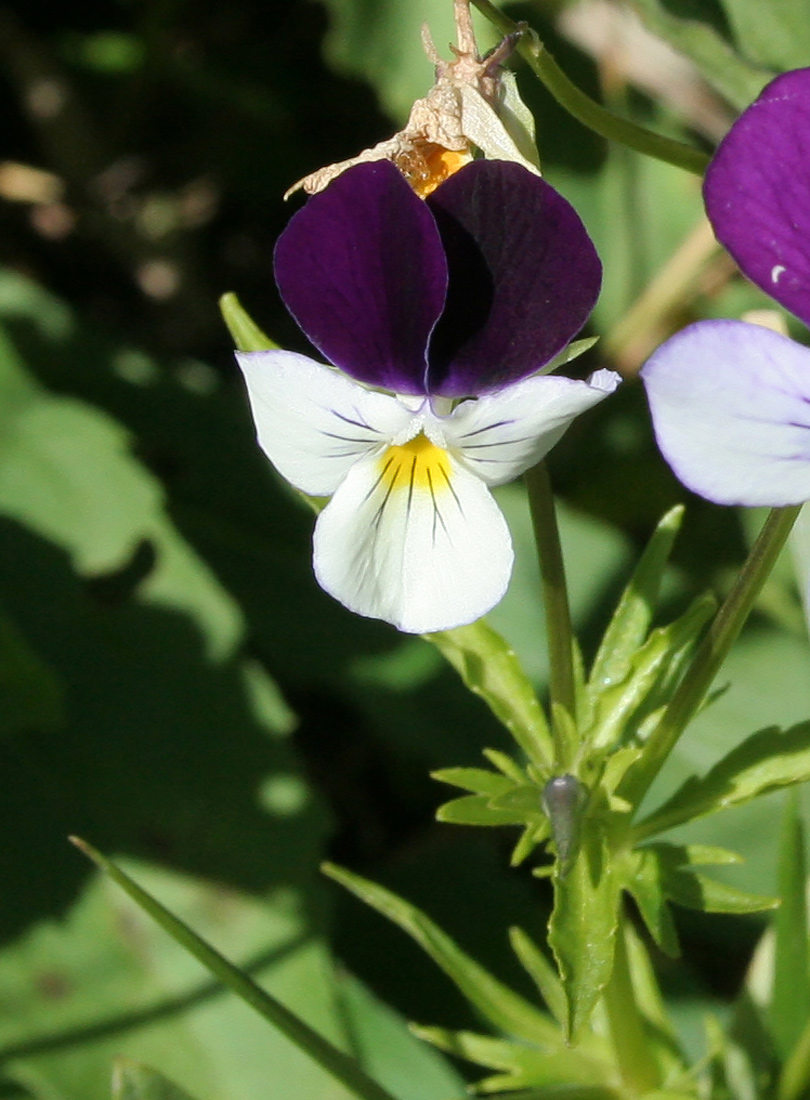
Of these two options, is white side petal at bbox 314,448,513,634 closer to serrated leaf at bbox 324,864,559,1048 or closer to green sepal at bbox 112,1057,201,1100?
serrated leaf at bbox 324,864,559,1048

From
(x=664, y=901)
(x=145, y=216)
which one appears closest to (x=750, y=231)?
(x=664, y=901)

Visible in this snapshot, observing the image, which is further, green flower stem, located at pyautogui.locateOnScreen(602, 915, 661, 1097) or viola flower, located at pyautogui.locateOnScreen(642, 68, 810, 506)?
green flower stem, located at pyautogui.locateOnScreen(602, 915, 661, 1097)

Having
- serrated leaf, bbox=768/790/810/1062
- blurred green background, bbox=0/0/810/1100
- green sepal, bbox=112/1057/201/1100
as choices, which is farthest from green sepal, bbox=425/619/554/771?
blurred green background, bbox=0/0/810/1100

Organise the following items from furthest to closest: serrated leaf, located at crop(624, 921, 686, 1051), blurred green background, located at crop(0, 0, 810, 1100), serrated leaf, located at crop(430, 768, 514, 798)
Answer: blurred green background, located at crop(0, 0, 810, 1100) < serrated leaf, located at crop(624, 921, 686, 1051) < serrated leaf, located at crop(430, 768, 514, 798)

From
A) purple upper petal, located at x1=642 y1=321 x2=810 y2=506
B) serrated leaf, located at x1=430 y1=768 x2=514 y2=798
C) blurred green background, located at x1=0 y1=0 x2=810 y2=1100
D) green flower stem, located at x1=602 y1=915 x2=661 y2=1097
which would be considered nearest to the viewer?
purple upper petal, located at x1=642 y1=321 x2=810 y2=506

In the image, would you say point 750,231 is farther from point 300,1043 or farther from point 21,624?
point 21,624

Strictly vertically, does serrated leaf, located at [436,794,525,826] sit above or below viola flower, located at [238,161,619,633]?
below

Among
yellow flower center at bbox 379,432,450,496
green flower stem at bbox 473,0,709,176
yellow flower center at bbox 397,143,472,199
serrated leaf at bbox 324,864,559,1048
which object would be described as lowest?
serrated leaf at bbox 324,864,559,1048

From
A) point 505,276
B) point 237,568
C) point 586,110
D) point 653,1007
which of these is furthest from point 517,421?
point 237,568
